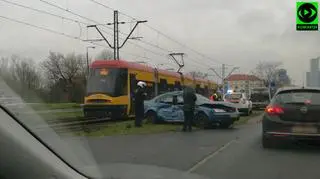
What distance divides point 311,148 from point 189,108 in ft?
18.4

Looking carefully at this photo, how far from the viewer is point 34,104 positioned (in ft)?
8.87

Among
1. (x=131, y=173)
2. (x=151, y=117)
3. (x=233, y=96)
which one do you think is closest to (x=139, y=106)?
(x=151, y=117)

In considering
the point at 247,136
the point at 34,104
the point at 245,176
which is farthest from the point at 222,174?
the point at 247,136

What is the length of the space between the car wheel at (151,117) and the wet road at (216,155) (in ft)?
18.1

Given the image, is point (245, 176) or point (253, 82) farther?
point (253, 82)

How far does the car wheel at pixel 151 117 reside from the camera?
1980 cm

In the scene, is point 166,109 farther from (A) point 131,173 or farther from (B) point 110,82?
(A) point 131,173

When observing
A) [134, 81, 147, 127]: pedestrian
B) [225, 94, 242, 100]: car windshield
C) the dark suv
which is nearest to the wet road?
the dark suv

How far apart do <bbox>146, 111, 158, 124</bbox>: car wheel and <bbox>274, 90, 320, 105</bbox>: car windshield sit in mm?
8476

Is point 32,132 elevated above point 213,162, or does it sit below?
above

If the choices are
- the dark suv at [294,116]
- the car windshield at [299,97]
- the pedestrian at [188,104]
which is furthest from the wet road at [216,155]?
the pedestrian at [188,104]

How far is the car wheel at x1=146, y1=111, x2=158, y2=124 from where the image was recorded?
19797mm

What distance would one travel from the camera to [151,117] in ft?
66.0

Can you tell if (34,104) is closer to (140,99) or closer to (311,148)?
(311,148)
